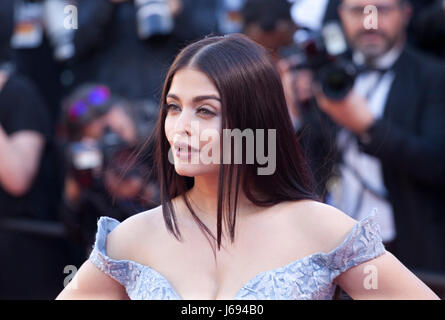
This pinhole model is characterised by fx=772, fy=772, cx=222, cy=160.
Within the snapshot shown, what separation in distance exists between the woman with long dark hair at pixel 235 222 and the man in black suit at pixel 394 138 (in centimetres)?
91

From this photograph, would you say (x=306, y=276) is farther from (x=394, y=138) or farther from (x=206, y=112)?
(x=394, y=138)

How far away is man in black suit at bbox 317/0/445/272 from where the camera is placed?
2689 millimetres

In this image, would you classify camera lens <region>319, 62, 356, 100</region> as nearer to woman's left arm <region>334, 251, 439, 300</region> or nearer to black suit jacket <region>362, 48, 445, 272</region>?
black suit jacket <region>362, 48, 445, 272</region>

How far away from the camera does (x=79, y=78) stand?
380 cm


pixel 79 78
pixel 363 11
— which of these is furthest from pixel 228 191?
pixel 79 78

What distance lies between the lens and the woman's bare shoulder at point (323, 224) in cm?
171

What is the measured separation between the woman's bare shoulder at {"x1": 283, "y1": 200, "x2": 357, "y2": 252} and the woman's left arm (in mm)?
78

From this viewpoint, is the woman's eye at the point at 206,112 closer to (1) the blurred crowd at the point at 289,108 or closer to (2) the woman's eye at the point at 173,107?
(2) the woman's eye at the point at 173,107

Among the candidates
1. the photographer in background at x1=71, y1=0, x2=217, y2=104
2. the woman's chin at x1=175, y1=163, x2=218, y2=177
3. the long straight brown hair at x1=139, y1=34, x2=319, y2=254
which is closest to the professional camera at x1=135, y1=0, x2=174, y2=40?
the photographer in background at x1=71, y1=0, x2=217, y2=104

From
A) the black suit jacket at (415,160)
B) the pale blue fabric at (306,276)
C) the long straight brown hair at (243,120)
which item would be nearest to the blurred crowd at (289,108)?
the black suit jacket at (415,160)

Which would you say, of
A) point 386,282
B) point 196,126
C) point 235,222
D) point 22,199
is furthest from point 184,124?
point 22,199

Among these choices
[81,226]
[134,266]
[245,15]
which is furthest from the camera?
[245,15]

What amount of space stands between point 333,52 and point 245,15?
506 mm

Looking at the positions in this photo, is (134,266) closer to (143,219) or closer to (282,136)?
(143,219)
